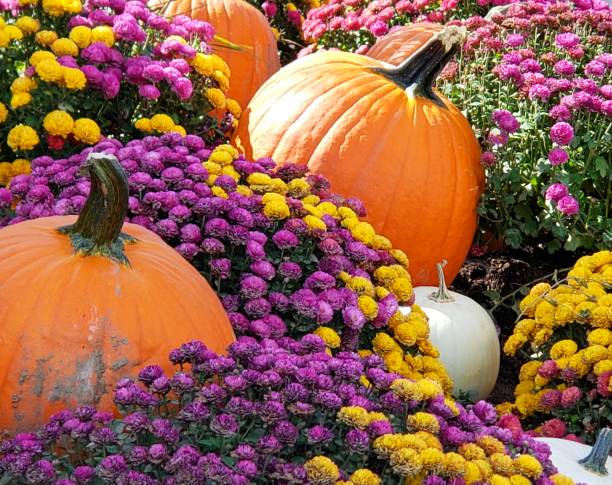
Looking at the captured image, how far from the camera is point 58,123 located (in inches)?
137

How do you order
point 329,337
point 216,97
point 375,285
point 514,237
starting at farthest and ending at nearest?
point 216,97 → point 514,237 → point 375,285 → point 329,337

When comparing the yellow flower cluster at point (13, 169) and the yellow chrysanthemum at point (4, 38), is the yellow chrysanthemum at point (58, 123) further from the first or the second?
the yellow chrysanthemum at point (4, 38)

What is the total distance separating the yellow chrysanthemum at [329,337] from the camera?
2691 mm

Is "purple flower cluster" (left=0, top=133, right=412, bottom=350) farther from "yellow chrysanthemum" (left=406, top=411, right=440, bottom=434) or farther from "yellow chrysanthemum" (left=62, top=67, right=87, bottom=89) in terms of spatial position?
"yellow chrysanthemum" (left=406, top=411, right=440, bottom=434)

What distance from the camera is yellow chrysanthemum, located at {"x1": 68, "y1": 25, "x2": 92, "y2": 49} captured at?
147 inches

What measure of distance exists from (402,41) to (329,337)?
8.99 feet

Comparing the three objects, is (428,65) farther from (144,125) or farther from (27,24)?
(27,24)

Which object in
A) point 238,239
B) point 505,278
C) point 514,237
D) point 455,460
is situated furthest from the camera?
point 505,278

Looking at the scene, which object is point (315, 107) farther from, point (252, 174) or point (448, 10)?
point (448, 10)

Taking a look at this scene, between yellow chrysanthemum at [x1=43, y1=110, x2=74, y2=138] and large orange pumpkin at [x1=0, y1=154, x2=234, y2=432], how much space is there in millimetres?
1150

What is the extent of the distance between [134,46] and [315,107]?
33.2 inches

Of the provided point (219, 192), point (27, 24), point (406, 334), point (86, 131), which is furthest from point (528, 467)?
point (27, 24)

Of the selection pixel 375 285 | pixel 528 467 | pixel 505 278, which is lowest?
pixel 505 278

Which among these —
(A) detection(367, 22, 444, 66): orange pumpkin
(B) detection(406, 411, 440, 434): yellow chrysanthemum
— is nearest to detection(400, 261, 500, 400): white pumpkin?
(B) detection(406, 411, 440, 434): yellow chrysanthemum
